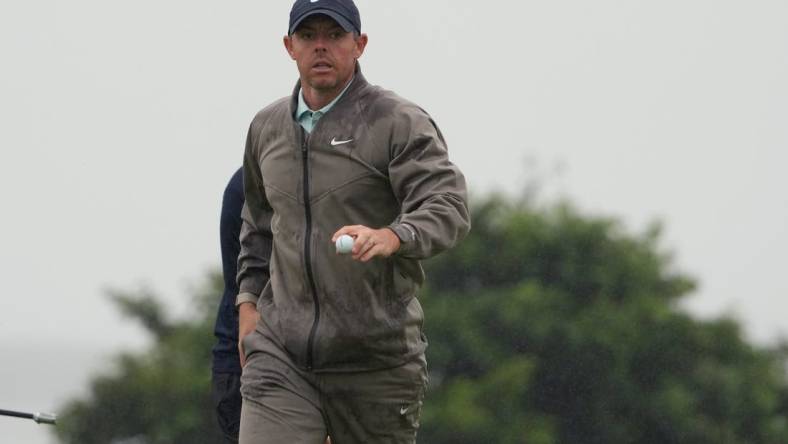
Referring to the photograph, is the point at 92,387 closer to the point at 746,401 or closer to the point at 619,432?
the point at 619,432

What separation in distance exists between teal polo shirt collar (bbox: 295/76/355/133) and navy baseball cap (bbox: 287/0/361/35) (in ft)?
0.69

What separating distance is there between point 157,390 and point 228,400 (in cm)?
3431

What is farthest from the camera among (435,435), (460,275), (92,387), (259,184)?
(460,275)

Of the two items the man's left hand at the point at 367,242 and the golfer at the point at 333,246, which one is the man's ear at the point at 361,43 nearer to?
the golfer at the point at 333,246

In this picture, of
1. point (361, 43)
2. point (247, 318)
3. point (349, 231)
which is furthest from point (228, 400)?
point (349, 231)

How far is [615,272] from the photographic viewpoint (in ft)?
155

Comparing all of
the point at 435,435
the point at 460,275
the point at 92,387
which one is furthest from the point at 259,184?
the point at 460,275

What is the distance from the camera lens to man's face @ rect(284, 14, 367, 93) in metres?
6.46

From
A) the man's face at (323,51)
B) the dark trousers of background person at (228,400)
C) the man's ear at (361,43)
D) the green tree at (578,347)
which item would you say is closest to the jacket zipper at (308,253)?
the man's face at (323,51)

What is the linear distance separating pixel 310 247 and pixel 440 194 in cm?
44

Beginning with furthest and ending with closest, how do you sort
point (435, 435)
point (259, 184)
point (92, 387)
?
point (92, 387) → point (435, 435) → point (259, 184)

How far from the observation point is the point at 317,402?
258 inches

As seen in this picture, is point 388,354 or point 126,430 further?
point 126,430

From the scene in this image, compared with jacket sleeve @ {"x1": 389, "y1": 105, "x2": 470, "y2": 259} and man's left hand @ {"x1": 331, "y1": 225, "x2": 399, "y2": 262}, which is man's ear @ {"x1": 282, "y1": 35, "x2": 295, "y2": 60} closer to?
jacket sleeve @ {"x1": 389, "y1": 105, "x2": 470, "y2": 259}
